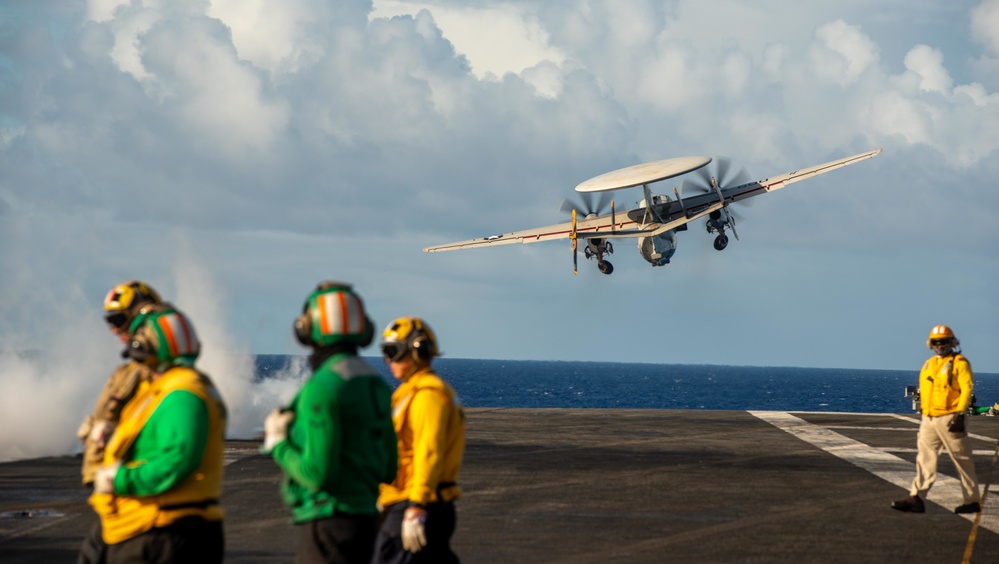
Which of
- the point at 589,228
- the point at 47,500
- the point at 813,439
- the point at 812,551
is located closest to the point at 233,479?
the point at 47,500

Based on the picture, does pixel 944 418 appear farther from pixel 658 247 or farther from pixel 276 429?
pixel 658 247

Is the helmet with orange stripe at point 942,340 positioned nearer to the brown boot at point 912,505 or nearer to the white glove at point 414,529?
the brown boot at point 912,505

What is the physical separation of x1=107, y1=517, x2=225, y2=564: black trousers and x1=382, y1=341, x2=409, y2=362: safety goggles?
5.39 feet

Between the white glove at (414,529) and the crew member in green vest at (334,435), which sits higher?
the crew member in green vest at (334,435)

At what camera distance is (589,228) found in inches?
2030

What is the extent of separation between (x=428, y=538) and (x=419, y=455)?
0.58 meters

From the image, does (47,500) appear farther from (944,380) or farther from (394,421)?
(944,380)

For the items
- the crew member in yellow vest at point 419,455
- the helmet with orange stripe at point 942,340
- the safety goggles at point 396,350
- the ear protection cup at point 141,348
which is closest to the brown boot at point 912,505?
the helmet with orange stripe at point 942,340

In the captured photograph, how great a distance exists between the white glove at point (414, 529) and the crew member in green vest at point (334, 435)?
0.35 meters

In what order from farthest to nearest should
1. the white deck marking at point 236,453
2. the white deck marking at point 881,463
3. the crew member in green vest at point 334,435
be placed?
the white deck marking at point 236,453
the white deck marking at point 881,463
the crew member in green vest at point 334,435

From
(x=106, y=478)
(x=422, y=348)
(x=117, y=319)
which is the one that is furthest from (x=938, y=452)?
(x=106, y=478)

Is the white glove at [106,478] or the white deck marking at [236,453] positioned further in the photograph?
the white deck marking at [236,453]

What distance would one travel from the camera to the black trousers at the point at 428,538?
21.8 ft

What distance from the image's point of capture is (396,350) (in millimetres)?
6902
